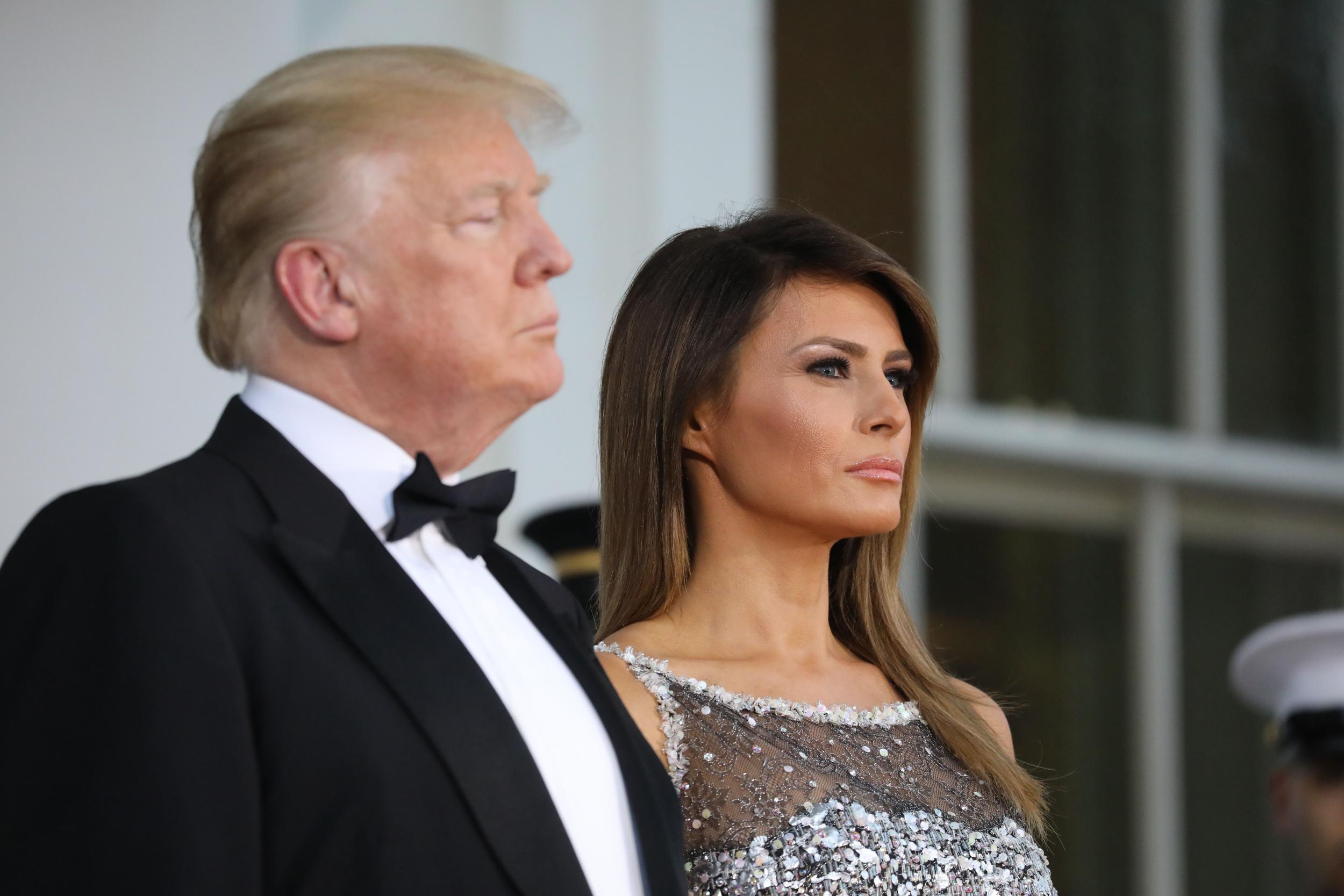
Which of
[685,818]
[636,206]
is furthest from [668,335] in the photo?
[636,206]

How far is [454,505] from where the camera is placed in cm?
165

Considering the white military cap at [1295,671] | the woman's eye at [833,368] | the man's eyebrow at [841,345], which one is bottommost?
the white military cap at [1295,671]

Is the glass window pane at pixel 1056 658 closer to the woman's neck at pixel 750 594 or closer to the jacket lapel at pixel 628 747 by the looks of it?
the woman's neck at pixel 750 594

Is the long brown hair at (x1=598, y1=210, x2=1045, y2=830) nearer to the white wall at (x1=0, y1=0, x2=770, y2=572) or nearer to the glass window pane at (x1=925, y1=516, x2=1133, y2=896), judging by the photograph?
the white wall at (x1=0, y1=0, x2=770, y2=572)

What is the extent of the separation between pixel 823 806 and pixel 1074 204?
4.44 m

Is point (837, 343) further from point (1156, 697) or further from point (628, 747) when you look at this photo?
point (1156, 697)

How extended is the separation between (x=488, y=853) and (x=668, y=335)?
127cm

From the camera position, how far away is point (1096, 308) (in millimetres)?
6387

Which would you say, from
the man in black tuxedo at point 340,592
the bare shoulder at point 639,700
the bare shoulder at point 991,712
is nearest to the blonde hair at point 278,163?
the man in black tuxedo at point 340,592

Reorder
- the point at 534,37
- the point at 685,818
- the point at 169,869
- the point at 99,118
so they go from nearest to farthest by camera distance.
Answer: the point at 169,869, the point at 685,818, the point at 99,118, the point at 534,37

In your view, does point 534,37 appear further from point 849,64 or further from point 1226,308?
point 1226,308

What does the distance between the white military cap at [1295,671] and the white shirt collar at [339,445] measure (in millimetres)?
2158

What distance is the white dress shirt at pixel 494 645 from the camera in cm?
163

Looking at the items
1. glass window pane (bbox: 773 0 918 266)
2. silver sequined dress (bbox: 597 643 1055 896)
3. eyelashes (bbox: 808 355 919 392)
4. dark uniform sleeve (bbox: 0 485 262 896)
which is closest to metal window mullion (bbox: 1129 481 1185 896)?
glass window pane (bbox: 773 0 918 266)
